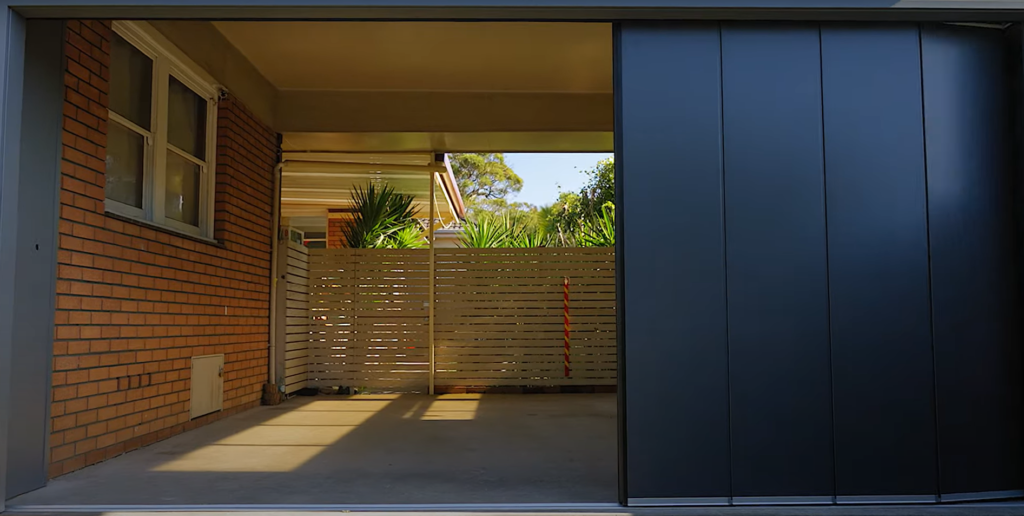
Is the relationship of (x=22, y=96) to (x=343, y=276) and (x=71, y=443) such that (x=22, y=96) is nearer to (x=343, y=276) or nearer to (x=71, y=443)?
(x=71, y=443)

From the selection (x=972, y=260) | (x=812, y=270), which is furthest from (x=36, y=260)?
(x=972, y=260)

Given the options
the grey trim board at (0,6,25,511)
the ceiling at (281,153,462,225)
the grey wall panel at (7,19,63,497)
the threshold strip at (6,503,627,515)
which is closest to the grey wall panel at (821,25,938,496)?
the threshold strip at (6,503,627,515)

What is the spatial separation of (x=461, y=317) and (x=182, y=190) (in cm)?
419

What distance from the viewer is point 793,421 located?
150 inches

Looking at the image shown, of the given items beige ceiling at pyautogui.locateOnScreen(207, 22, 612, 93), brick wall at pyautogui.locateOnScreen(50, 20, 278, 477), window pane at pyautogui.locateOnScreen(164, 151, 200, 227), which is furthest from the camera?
beige ceiling at pyautogui.locateOnScreen(207, 22, 612, 93)

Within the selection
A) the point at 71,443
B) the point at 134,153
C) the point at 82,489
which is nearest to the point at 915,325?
the point at 82,489

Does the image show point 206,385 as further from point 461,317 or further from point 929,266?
point 929,266

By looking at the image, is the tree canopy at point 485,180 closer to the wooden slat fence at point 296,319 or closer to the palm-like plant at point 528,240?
the palm-like plant at point 528,240

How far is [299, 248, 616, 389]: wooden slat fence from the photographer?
9.91 m

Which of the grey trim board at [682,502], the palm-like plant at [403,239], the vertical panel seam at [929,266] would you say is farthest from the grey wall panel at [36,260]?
the palm-like plant at [403,239]

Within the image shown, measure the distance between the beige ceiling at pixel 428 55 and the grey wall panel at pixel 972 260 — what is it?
3204 mm

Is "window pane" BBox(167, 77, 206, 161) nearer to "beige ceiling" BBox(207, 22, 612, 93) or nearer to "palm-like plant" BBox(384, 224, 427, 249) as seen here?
"beige ceiling" BBox(207, 22, 612, 93)

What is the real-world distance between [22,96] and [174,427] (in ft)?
10.1

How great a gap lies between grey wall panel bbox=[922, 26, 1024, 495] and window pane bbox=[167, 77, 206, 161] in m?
5.31
